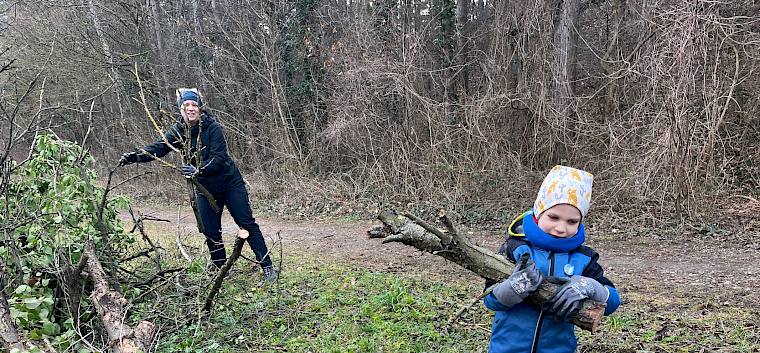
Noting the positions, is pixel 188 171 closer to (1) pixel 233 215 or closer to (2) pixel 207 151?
(2) pixel 207 151

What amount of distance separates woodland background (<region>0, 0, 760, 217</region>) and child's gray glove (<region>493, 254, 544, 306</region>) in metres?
3.79

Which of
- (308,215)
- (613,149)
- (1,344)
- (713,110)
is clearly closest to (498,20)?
(613,149)

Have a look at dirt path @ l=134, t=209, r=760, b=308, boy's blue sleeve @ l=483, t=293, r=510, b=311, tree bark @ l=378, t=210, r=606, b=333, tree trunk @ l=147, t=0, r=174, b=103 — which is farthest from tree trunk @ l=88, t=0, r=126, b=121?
boy's blue sleeve @ l=483, t=293, r=510, b=311

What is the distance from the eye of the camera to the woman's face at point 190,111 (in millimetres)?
4879

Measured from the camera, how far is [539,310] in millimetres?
2344

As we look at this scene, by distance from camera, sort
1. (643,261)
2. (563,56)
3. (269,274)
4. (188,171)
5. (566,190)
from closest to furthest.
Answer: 1. (566,190)
2. (188,171)
3. (269,274)
4. (643,261)
5. (563,56)

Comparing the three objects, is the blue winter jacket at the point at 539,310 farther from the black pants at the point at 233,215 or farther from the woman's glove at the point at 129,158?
the woman's glove at the point at 129,158

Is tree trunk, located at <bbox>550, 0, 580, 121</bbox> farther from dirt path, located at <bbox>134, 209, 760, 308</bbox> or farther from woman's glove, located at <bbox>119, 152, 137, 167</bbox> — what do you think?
woman's glove, located at <bbox>119, 152, 137, 167</bbox>

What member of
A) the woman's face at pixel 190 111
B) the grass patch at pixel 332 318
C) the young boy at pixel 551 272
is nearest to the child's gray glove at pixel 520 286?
the young boy at pixel 551 272

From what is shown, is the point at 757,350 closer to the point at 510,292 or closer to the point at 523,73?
the point at 510,292

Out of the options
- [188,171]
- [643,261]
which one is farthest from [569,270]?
[643,261]

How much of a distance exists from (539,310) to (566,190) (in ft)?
1.78

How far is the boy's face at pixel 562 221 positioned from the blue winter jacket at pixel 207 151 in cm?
349

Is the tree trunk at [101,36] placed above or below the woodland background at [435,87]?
above
